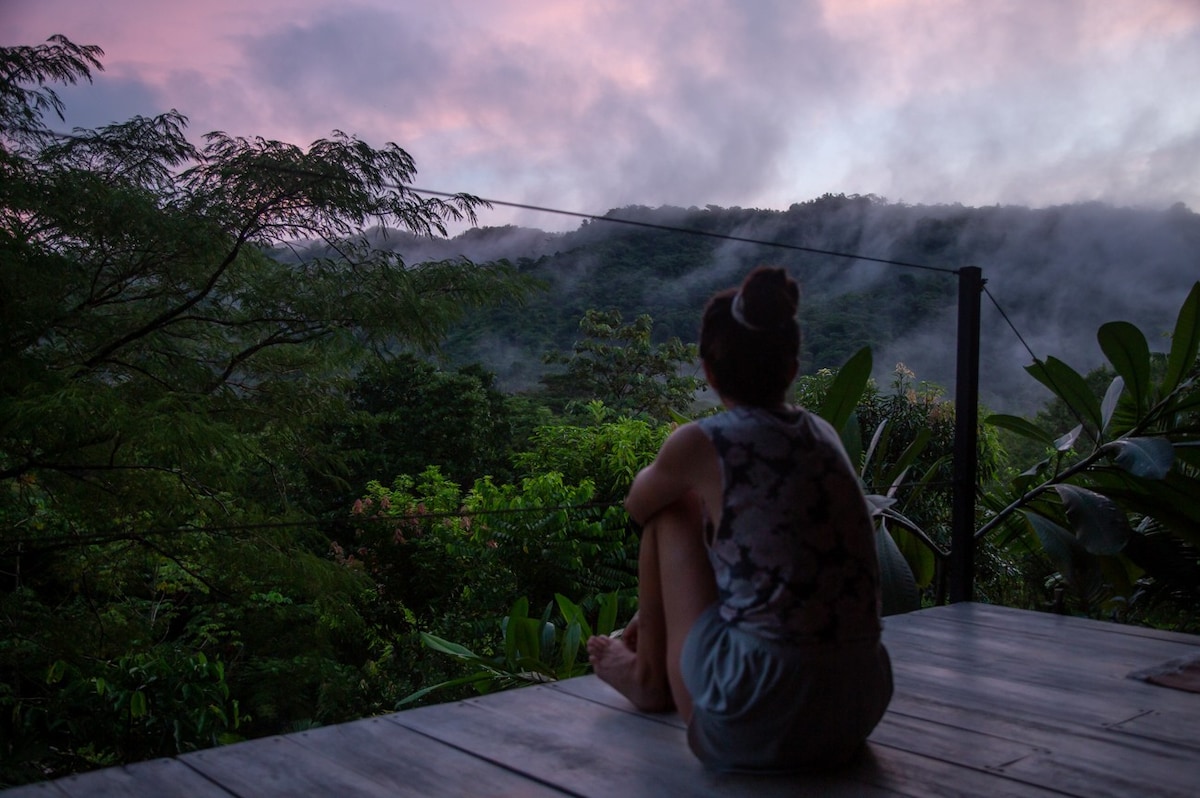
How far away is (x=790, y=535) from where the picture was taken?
50.3 inches

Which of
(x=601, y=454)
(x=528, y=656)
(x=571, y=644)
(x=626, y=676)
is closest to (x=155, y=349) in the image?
(x=528, y=656)

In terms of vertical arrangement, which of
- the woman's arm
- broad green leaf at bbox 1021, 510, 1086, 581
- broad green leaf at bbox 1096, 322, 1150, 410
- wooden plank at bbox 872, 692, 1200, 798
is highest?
broad green leaf at bbox 1096, 322, 1150, 410

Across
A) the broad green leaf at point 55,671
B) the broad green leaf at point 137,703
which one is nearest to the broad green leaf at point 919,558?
the broad green leaf at point 137,703

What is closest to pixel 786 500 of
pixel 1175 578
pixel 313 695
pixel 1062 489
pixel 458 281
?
pixel 1062 489

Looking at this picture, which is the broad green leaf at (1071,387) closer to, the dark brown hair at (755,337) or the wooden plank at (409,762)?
the dark brown hair at (755,337)

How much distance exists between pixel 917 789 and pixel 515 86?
757 cm

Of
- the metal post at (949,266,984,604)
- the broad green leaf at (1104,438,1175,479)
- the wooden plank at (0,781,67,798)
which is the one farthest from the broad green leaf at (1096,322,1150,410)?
the wooden plank at (0,781,67,798)

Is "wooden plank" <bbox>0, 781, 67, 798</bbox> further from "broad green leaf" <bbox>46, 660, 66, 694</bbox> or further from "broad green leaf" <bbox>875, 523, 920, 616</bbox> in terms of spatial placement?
"broad green leaf" <bbox>46, 660, 66, 694</bbox>

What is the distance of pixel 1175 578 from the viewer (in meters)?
3.24

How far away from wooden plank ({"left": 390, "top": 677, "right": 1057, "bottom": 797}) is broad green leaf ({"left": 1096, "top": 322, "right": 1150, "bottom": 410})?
6.29 ft

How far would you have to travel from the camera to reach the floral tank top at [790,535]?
128 cm

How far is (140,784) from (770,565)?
35.2 inches

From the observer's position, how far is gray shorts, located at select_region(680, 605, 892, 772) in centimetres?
129

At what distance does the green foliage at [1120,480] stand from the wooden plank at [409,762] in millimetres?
2058
